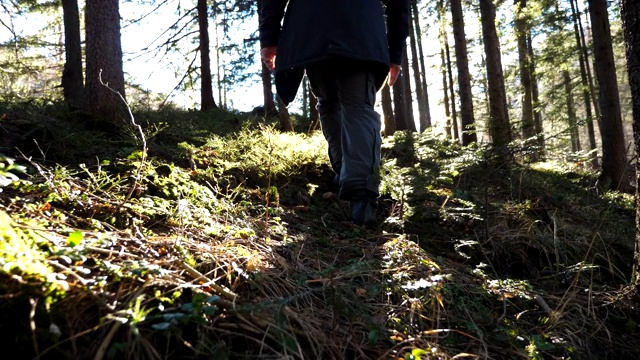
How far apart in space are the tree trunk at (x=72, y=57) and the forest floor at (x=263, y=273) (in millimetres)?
5738

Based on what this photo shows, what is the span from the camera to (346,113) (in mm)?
2748

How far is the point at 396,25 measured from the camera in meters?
2.96

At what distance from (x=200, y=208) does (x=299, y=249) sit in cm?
59

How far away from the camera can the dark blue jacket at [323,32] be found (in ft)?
8.38

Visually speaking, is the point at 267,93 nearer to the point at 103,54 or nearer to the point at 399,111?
the point at 399,111

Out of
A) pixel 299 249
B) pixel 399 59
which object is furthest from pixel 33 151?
pixel 399 59

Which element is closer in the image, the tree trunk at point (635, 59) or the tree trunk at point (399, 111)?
the tree trunk at point (635, 59)

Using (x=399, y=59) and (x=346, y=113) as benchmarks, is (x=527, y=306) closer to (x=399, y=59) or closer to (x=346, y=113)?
(x=346, y=113)

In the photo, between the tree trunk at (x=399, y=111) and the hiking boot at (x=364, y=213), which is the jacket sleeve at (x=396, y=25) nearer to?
the hiking boot at (x=364, y=213)

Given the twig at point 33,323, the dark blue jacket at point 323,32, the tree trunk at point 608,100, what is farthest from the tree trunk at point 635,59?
the tree trunk at point 608,100

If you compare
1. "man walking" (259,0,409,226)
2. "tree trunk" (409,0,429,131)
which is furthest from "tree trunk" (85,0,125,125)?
"tree trunk" (409,0,429,131)

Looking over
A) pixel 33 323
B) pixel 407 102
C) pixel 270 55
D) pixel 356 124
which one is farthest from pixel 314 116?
pixel 33 323

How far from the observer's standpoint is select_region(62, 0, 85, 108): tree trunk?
7988mm

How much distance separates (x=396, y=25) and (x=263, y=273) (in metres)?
2.19
